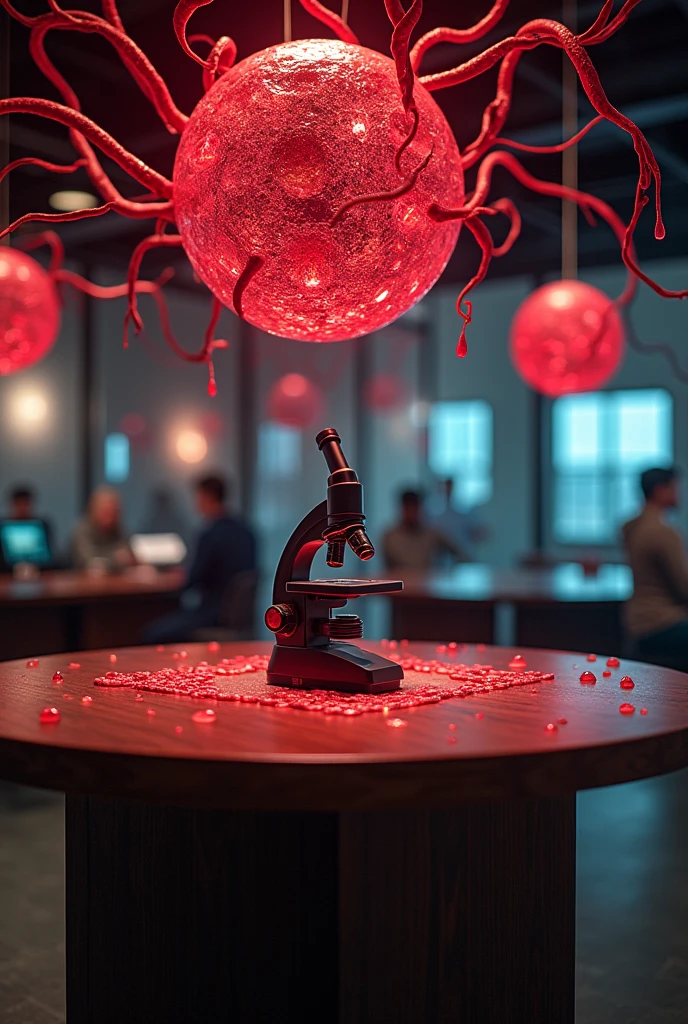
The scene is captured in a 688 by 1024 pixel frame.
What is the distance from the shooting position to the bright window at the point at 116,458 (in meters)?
9.24

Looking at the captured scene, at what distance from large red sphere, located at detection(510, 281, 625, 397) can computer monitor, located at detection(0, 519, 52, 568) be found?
416 centimetres

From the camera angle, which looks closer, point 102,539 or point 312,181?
point 312,181

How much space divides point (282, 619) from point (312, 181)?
0.84 metres

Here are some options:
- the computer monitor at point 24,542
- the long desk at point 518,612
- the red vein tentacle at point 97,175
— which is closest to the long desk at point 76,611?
the computer monitor at point 24,542

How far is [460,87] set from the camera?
536 cm

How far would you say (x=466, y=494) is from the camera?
11492 millimetres

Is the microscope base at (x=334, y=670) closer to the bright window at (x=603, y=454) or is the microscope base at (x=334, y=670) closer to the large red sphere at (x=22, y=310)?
the large red sphere at (x=22, y=310)

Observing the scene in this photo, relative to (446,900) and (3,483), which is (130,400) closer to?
(3,483)

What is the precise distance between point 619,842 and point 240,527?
276 cm

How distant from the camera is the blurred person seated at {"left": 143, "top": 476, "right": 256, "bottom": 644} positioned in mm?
5758

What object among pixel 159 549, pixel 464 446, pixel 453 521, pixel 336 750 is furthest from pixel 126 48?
pixel 464 446

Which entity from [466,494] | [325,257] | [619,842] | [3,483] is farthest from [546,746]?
[466,494]

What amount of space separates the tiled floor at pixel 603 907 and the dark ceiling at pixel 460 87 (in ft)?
11.1

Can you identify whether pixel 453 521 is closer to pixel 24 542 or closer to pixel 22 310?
pixel 24 542
